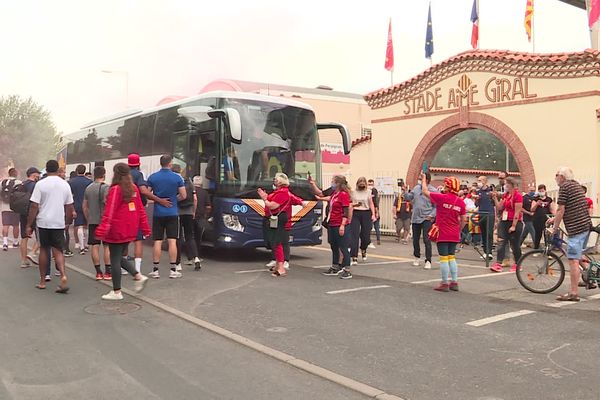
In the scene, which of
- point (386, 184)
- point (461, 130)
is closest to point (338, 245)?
point (461, 130)

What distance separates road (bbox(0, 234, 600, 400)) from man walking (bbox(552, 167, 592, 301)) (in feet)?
1.91

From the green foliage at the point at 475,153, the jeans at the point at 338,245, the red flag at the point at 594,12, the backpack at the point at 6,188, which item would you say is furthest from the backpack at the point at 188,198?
the green foliage at the point at 475,153

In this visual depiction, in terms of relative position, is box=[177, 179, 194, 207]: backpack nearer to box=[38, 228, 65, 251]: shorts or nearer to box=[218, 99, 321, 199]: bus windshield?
box=[218, 99, 321, 199]: bus windshield

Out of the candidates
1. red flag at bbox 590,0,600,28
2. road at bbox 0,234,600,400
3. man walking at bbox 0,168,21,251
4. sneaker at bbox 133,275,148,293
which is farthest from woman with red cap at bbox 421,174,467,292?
red flag at bbox 590,0,600,28

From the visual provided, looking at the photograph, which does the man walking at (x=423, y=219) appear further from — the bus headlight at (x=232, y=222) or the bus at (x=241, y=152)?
the bus headlight at (x=232, y=222)

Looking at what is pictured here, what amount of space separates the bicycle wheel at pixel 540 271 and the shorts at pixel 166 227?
545 centimetres

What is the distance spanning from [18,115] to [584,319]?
60474 mm

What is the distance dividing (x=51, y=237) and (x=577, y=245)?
717 cm

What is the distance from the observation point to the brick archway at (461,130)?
51.8 ft

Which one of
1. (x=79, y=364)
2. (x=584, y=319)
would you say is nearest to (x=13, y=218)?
(x=79, y=364)

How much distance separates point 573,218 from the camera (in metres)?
7.23

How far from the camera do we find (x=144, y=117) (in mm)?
13844

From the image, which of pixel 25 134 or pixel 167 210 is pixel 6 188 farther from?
pixel 25 134

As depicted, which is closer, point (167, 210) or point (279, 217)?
point (167, 210)
